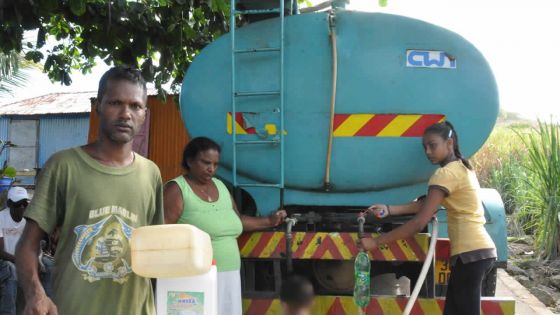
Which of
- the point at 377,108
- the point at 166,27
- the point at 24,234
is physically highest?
the point at 166,27

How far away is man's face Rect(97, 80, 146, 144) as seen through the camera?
1.85m

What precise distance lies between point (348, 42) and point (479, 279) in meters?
1.41

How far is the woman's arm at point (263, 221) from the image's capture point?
9.98 feet

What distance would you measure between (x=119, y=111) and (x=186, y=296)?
689mm

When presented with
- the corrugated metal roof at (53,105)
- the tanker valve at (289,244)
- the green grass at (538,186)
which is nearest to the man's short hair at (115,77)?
the tanker valve at (289,244)

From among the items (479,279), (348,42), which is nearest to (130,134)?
(348,42)

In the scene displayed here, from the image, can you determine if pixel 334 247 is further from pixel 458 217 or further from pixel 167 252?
pixel 167 252

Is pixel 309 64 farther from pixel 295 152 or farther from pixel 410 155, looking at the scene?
pixel 410 155

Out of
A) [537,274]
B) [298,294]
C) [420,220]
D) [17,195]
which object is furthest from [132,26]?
[537,274]

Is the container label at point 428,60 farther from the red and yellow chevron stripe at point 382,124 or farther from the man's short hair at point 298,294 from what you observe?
the man's short hair at point 298,294

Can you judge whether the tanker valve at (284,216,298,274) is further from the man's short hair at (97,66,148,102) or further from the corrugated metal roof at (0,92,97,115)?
the corrugated metal roof at (0,92,97,115)

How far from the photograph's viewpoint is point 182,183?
9.14ft

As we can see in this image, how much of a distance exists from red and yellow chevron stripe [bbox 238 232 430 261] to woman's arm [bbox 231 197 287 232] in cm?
6

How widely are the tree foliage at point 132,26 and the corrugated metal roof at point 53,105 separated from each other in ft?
40.5
